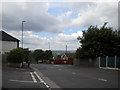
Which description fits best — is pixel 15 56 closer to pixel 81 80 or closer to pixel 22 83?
pixel 81 80

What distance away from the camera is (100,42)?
54.4 m

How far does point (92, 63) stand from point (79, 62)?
10.0 metres

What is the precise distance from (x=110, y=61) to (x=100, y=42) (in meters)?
9.47

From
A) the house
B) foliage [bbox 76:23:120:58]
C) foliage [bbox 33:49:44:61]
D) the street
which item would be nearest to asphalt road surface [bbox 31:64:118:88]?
the street

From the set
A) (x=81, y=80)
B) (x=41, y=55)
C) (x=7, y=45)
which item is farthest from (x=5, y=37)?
(x=81, y=80)

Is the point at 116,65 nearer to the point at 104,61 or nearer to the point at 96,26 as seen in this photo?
the point at 104,61

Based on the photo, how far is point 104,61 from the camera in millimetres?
48125

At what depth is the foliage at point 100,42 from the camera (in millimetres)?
53562

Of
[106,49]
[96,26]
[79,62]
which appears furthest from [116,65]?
[79,62]

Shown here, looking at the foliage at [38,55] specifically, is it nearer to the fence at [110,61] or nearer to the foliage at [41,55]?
the foliage at [41,55]

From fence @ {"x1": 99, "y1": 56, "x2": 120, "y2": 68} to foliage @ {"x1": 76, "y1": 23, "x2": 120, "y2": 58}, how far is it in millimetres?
3537

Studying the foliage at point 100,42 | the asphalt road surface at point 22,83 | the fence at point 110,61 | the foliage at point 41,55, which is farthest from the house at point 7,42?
the foliage at point 41,55

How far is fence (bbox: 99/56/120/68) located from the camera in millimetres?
42662

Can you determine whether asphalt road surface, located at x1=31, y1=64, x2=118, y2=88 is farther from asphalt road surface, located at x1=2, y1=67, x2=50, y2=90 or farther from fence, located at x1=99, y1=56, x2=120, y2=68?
fence, located at x1=99, y1=56, x2=120, y2=68
